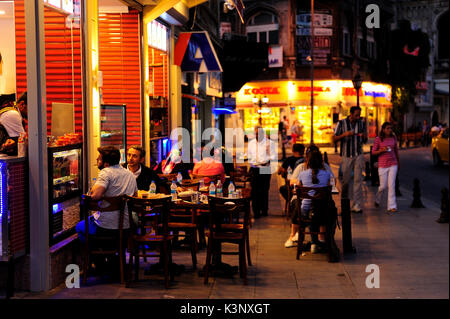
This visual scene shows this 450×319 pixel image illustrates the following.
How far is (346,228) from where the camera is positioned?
9312 millimetres

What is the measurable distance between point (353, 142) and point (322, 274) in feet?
18.3

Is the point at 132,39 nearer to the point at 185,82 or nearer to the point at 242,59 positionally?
the point at 185,82

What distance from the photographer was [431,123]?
6644 centimetres

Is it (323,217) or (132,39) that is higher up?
(132,39)

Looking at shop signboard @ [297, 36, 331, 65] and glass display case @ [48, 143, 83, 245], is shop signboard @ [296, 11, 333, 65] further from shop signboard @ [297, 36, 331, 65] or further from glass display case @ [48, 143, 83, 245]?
glass display case @ [48, 143, 83, 245]

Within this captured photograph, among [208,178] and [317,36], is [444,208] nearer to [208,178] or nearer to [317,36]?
[208,178]

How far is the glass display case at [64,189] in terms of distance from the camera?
24.2ft

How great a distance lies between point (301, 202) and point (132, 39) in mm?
4735

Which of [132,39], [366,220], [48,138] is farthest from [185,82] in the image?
[48,138]

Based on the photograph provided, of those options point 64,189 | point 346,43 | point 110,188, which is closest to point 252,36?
point 346,43

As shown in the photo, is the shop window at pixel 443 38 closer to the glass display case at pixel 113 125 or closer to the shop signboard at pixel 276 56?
the shop signboard at pixel 276 56

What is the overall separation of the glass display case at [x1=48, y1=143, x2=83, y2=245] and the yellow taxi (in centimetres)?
2006

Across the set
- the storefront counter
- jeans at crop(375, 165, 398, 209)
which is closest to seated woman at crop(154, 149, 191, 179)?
jeans at crop(375, 165, 398, 209)
